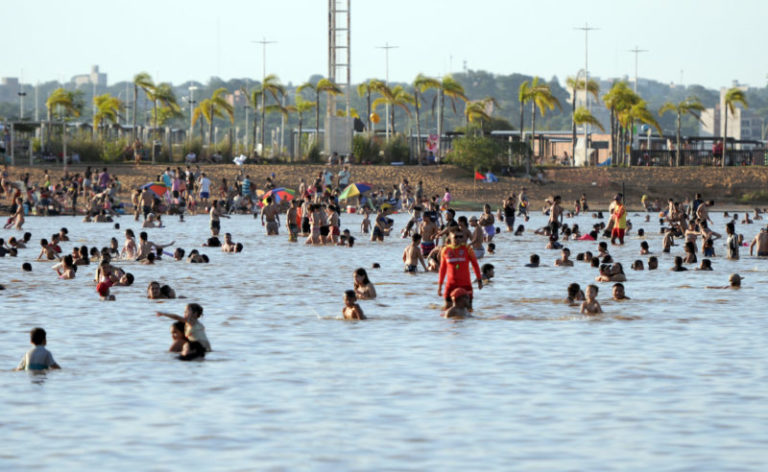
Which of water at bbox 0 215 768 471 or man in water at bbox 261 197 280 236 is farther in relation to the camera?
man in water at bbox 261 197 280 236

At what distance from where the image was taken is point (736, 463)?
10.1m

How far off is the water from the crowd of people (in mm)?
470

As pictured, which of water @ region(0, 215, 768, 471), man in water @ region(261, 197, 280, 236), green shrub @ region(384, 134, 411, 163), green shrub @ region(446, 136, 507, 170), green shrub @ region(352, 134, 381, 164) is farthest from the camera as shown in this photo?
green shrub @ region(384, 134, 411, 163)

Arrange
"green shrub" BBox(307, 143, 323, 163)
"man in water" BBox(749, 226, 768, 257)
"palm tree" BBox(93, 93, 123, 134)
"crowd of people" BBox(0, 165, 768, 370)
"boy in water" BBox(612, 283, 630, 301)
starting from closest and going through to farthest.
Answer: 1. "crowd of people" BBox(0, 165, 768, 370)
2. "boy in water" BBox(612, 283, 630, 301)
3. "man in water" BBox(749, 226, 768, 257)
4. "green shrub" BBox(307, 143, 323, 163)
5. "palm tree" BBox(93, 93, 123, 134)

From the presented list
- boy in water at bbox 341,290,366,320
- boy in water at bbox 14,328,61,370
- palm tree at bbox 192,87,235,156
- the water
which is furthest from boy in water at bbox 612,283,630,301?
palm tree at bbox 192,87,235,156

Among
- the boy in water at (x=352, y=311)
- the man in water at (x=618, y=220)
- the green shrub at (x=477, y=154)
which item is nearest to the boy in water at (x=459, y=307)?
the boy in water at (x=352, y=311)

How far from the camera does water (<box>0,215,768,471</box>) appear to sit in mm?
10539

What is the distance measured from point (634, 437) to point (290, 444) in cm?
300

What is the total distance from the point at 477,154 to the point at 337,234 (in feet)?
109

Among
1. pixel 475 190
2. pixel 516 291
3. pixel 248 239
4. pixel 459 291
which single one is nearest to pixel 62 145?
pixel 475 190

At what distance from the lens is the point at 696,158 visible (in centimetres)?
7612

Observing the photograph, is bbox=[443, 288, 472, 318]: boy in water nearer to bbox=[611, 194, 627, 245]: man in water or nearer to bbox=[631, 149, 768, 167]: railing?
bbox=[611, 194, 627, 245]: man in water

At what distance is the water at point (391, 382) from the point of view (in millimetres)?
10539

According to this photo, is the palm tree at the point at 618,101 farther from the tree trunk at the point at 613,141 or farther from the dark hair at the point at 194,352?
the dark hair at the point at 194,352
